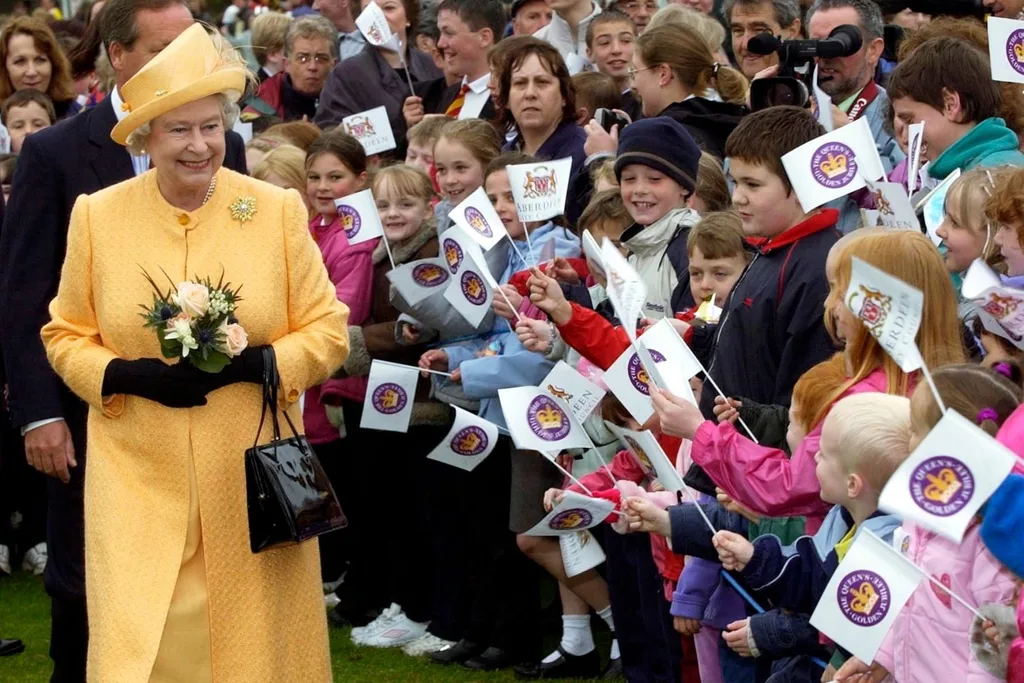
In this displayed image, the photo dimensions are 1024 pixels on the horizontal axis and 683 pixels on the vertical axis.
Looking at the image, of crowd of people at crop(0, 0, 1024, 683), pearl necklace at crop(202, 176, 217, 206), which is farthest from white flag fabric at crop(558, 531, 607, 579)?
pearl necklace at crop(202, 176, 217, 206)

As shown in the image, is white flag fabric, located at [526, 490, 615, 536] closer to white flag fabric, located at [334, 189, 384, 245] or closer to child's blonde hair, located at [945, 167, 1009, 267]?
child's blonde hair, located at [945, 167, 1009, 267]

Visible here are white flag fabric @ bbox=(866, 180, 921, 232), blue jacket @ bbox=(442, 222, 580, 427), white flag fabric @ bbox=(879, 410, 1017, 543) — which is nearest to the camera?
white flag fabric @ bbox=(879, 410, 1017, 543)

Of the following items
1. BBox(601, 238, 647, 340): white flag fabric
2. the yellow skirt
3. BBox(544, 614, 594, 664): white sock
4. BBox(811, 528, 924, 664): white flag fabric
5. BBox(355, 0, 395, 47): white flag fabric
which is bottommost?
BBox(544, 614, 594, 664): white sock

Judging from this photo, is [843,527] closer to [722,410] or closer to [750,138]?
[722,410]

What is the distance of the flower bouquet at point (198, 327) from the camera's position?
15.7 feet

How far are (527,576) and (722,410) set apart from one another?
277 centimetres

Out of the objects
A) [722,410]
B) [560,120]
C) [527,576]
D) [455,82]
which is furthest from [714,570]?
[455,82]

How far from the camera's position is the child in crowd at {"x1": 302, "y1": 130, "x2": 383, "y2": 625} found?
7.89m

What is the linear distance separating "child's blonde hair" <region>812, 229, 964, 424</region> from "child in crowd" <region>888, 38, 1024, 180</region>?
56.0 inches

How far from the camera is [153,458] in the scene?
5.02 m

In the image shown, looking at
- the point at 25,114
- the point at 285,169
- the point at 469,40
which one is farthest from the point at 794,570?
the point at 25,114

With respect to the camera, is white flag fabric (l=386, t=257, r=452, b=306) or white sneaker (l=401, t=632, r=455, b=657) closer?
white flag fabric (l=386, t=257, r=452, b=306)

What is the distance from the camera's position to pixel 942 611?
395cm

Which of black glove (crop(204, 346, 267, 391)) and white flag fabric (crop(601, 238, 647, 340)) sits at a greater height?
white flag fabric (crop(601, 238, 647, 340))
